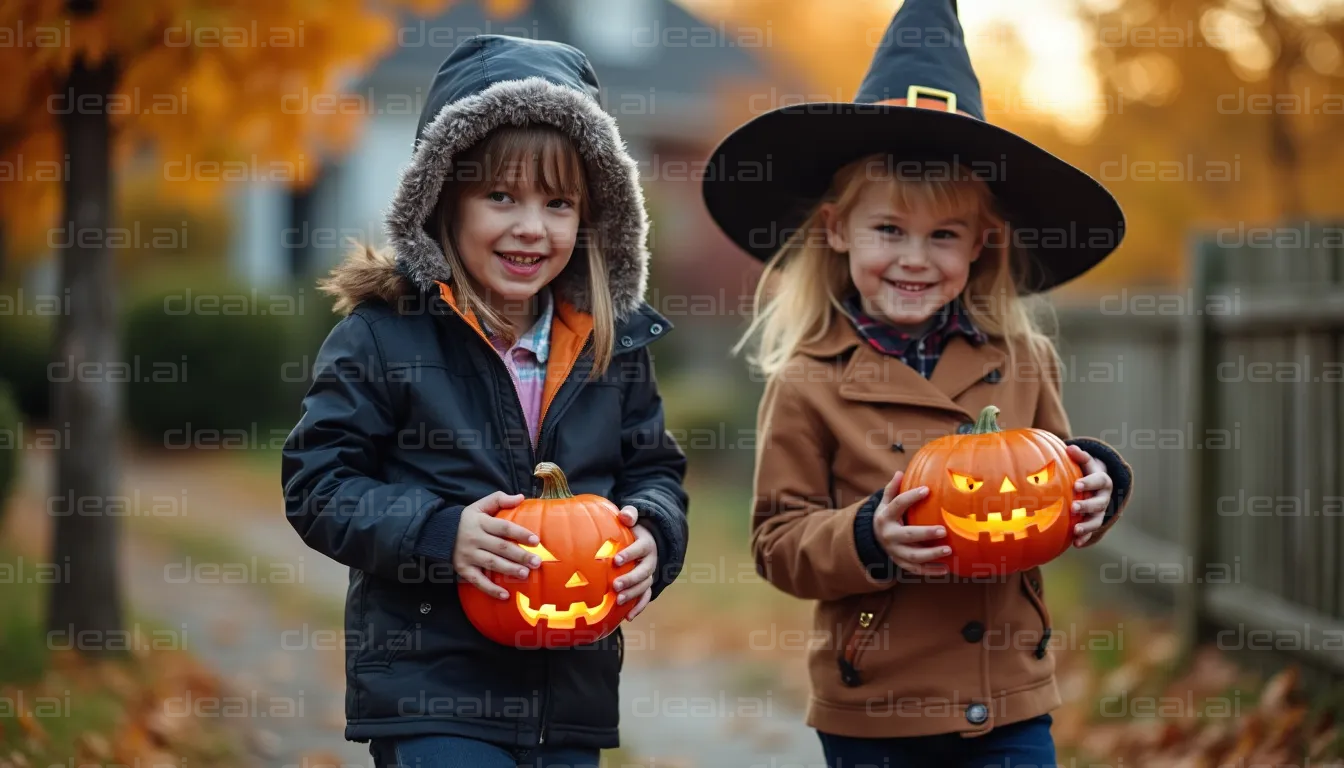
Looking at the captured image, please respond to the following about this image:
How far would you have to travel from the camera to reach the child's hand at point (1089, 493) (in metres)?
3.17

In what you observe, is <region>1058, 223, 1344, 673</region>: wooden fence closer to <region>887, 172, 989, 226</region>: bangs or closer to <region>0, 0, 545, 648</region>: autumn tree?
<region>887, 172, 989, 226</region>: bangs

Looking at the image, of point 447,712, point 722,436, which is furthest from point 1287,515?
point 722,436

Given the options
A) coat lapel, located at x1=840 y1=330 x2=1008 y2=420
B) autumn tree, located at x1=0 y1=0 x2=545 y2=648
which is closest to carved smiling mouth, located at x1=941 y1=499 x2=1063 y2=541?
coat lapel, located at x1=840 y1=330 x2=1008 y2=420

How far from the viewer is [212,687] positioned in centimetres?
582

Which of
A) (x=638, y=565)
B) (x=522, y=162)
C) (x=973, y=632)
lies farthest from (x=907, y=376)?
(x=522, y=162)

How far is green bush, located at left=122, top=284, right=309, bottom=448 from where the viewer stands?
50.1ft

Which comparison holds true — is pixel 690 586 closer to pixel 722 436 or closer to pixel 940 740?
pixel 722 436

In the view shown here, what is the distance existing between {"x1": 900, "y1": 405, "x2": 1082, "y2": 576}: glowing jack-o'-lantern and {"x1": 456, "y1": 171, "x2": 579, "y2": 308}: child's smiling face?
1.04 metres

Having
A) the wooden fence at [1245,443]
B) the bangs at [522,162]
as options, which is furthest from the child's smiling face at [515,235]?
the wooden fence at [1245,443]

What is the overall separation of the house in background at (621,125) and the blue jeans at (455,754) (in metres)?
14.7

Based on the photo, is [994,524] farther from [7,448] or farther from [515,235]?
[7,448]

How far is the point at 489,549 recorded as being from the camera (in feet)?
9.48

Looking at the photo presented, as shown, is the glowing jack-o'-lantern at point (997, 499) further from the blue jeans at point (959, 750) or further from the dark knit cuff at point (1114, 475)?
the blue jeans at point (959, 750)

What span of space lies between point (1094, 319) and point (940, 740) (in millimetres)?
5509
